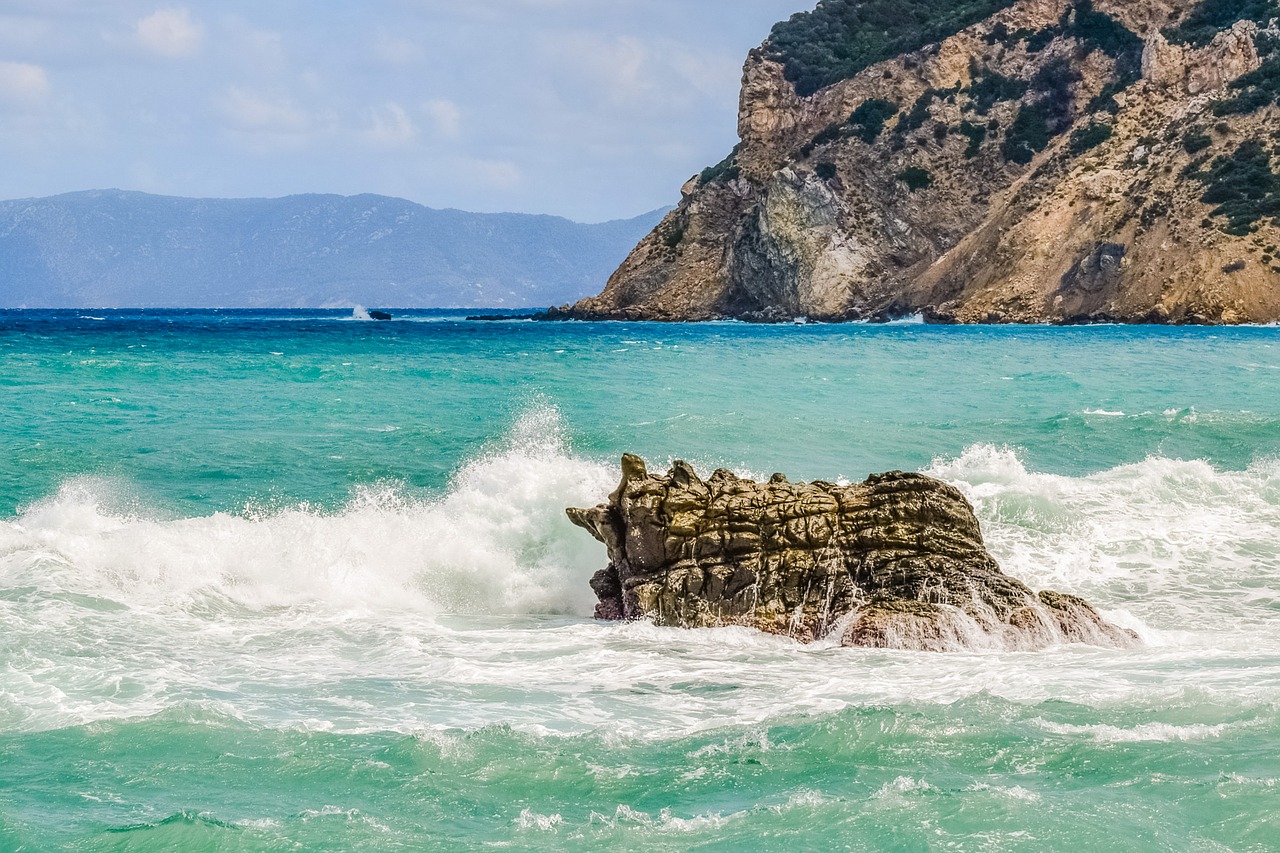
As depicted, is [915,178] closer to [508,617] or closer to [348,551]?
[348,551]

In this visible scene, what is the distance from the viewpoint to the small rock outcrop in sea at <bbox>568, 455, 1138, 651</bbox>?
11.0 meters

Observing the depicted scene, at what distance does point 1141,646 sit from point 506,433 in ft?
45.4

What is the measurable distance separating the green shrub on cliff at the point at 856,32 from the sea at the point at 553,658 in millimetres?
86010

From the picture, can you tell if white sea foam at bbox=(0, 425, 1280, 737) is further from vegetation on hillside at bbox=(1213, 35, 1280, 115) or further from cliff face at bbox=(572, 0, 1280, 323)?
vegetation on hillside at bbox=(1213, 35, 1280, 115)

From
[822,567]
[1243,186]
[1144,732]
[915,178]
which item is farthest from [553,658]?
[915,178]

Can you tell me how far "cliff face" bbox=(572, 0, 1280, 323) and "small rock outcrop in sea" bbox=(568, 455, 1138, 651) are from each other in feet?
216

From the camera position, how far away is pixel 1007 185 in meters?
97.2

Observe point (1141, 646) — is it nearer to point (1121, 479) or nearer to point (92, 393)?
point (1121, 479)

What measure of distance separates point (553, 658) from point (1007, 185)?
92531 mm

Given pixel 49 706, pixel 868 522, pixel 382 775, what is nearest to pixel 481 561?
pixel 868 522

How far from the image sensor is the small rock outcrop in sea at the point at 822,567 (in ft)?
36.2

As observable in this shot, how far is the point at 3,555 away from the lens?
44.7 feet

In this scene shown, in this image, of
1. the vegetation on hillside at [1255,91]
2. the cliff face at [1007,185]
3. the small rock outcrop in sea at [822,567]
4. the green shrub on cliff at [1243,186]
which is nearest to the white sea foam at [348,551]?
the small rock outcrop in sea at [822,567]

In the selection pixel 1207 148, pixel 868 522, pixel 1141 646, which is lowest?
pixel 1141 646
